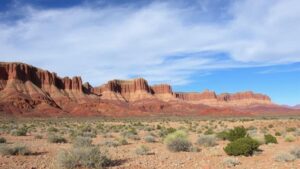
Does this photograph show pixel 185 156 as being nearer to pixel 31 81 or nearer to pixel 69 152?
pixel 69 152

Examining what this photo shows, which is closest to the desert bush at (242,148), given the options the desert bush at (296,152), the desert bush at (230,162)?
the desert bush at (296,152)

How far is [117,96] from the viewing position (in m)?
170

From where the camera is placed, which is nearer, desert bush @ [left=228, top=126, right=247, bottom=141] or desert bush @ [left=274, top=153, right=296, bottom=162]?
desert bush @ [left=274, top=153, right=296, bottom=162]

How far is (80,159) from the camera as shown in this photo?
12.0 metres

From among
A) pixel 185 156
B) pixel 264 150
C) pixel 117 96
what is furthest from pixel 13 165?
pixel 117 96

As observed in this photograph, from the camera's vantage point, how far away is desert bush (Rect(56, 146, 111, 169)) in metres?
11.9

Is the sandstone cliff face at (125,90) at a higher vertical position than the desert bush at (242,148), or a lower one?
higher

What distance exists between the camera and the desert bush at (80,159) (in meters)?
11.9

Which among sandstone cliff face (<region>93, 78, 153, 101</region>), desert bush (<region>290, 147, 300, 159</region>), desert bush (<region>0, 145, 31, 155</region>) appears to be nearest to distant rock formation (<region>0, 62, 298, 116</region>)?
sandstone cliff face (<region>93, 78, 153, 101</region>)

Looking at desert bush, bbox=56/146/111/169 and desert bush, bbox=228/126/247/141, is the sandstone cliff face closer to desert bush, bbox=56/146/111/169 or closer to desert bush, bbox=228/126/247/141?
desert bush, bbox=228/126/247/141

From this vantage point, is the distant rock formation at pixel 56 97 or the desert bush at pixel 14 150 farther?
the distant rock formation at pixel 56 97

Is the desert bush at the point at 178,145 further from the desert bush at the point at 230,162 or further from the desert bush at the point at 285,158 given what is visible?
the desert bush at the point at 285,158

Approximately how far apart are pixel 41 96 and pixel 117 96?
56.9 metres

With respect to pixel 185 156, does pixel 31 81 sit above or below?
above
